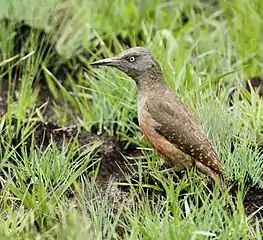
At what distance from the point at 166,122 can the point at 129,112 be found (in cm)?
104

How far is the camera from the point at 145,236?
4945mm

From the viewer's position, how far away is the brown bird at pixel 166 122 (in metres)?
5.93

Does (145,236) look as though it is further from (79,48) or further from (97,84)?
(79,48)

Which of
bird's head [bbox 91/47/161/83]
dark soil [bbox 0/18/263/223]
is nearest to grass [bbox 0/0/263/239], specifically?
dark soil [bbox 0/18/263/223]

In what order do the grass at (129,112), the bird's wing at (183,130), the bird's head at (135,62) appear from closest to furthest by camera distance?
the grass at (129,112)
the bird's wing at (183,130)
the bird's head at (135,62)

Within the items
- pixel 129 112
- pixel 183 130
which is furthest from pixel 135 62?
pixel 129 112

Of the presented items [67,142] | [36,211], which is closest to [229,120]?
[67,142]

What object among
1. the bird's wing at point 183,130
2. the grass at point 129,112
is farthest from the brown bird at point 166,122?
the grass at point 129,112

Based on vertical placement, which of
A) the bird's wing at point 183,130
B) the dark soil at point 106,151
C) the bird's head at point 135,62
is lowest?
the dark soil at point 106,151

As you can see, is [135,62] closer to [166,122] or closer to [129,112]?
[166,122]

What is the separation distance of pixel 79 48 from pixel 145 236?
11.7 feet

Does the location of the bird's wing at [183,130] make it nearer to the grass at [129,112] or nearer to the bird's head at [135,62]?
the grass at [129,112]

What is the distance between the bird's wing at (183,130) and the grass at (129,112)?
0.47 feet

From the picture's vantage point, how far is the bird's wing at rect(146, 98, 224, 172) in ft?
19.4
